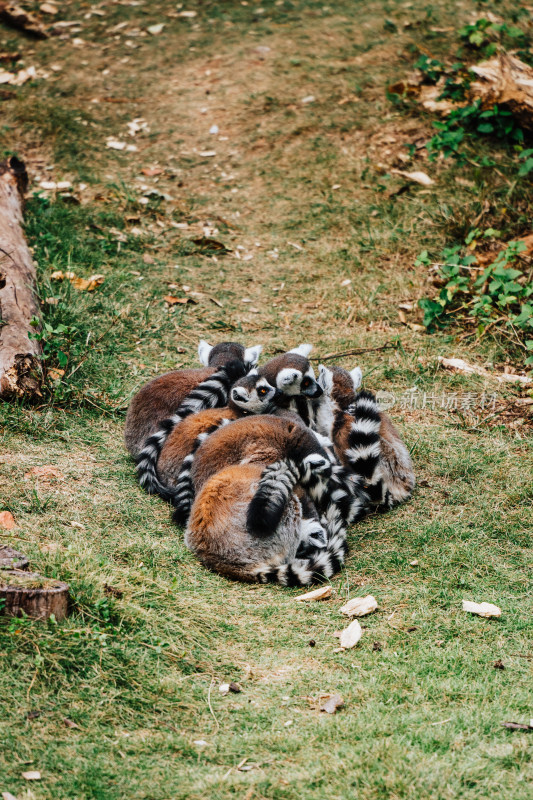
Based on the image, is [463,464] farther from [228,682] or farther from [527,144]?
[527,144]

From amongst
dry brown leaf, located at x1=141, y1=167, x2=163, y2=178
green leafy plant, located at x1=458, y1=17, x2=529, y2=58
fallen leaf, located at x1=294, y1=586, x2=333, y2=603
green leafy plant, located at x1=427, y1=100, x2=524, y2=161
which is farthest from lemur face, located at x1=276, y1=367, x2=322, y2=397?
green leafy plant, located at x1=458, y1=17, x2=529, y2=58

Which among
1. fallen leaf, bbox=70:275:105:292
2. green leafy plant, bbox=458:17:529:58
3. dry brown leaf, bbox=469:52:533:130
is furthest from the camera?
green leafy plant, bbox=458:17:529:58

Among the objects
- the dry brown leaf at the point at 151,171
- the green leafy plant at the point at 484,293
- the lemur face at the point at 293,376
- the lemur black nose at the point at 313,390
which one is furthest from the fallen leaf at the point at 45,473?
the dry brown leaf at the point at 151,171

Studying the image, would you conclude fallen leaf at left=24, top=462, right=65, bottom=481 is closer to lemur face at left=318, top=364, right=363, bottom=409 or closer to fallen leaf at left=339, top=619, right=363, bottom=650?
lemur face at left=318, top=364, right=363, bottom=409

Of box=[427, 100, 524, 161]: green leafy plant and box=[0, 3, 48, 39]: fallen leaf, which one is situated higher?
box=[0, 3, 48, 39]: fallen leaf

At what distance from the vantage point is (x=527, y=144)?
31.1ft

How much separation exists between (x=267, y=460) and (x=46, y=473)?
59.6 inches

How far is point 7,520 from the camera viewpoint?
4441 millimetres

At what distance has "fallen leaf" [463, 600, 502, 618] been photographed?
164 inches

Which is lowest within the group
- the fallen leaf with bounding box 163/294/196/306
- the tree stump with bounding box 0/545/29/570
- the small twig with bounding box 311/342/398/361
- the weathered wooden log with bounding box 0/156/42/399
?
the small twig with bounding box 311/342/398/361

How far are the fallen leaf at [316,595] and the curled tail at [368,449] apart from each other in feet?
3.39

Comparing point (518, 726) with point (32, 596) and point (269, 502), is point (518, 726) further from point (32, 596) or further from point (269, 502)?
point (32, 596)

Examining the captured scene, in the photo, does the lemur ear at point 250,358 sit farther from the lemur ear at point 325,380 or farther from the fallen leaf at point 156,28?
the fallen leaf at point 156,28

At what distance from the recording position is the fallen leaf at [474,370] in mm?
7082
